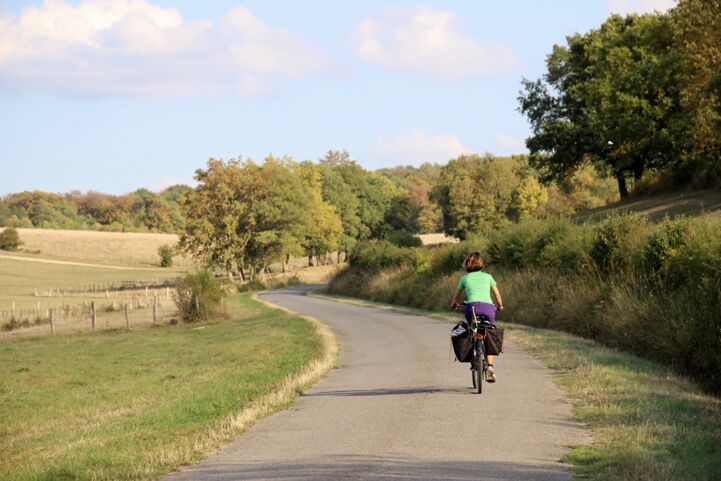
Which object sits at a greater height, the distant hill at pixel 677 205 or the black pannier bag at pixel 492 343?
the distant hill at pixel 677 205

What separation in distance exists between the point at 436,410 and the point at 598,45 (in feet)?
178

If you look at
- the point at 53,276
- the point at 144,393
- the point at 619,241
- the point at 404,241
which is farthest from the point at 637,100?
the point at 53,276

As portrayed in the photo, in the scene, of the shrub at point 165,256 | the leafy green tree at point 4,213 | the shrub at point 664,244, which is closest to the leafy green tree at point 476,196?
the shrub at point 165,256

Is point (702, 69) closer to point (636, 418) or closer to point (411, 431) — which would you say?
point (636, 418)

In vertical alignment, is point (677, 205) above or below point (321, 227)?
below

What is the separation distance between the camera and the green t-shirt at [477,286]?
1340 cm

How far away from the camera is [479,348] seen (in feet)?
42.9

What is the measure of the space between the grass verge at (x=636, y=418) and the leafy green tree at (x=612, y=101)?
41.1 metres

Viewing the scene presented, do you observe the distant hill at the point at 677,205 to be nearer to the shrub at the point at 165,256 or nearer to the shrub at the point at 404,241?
the shrub at the point at 404,241

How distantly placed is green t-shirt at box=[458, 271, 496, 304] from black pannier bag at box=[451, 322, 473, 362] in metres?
0.46

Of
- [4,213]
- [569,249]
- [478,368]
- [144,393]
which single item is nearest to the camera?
[478,368]

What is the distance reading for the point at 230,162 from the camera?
9681cm

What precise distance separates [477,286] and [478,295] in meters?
0.16

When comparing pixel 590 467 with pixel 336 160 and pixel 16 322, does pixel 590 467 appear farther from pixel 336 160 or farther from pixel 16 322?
pixel 336 160
